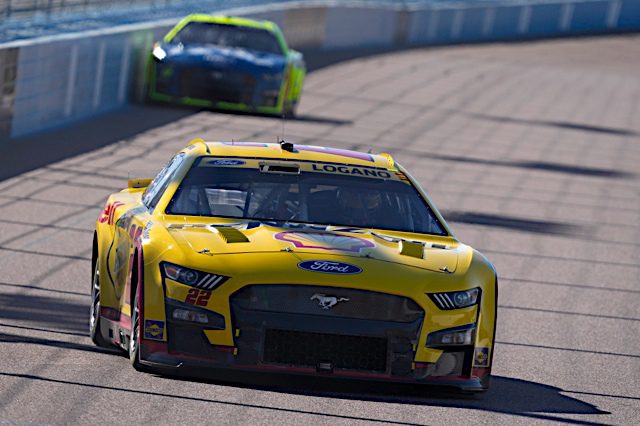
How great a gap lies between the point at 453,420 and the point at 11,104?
1356cm

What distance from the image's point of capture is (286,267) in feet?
25.9

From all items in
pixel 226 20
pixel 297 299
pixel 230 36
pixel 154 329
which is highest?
pixel 297 299

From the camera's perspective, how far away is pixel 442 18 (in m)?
55.9

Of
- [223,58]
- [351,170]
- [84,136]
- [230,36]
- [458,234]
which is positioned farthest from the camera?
[230,36]

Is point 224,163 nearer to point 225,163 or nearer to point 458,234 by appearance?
point 225,163

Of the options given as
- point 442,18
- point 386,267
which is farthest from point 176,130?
point 442,18

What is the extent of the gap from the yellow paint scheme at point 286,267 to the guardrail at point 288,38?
11848 mm

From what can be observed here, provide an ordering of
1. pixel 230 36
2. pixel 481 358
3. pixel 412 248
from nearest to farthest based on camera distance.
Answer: pixel 481 358 < pixel 412 248 < pixel 230 36

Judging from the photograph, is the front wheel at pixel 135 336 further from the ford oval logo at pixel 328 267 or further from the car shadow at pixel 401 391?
the ford oval logo at pixel 328 267

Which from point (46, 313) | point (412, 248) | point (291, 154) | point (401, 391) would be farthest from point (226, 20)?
point (401, 391)

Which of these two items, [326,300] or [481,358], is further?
[481,358]

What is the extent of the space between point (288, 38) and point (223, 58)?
16437mm

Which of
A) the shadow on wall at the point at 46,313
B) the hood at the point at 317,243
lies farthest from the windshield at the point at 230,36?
the hood at the point at 317,243

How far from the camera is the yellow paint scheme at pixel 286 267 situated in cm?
787
